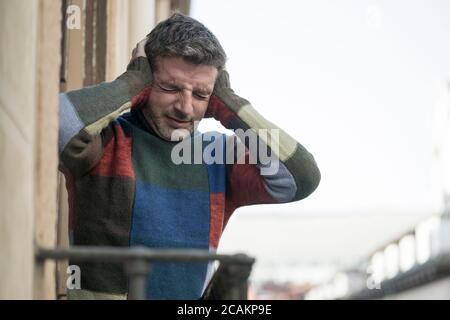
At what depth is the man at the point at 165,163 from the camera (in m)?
3.52

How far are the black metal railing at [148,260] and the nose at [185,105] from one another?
991mm

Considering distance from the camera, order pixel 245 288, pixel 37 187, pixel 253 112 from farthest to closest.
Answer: pixel 253 112
pixel 37 187
pixel 245 288

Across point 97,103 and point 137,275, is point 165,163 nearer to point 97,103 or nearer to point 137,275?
point 97,103

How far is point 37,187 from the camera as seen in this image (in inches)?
110

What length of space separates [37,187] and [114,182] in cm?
79

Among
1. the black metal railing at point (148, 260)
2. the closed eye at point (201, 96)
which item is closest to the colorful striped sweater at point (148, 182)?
the closed eye at point (201, 96)

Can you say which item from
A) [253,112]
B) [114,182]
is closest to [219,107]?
[253,112]

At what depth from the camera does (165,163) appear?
3707 millimetres

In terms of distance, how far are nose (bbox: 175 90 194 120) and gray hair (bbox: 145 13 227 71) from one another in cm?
10

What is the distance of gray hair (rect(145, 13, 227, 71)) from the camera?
12.0ft

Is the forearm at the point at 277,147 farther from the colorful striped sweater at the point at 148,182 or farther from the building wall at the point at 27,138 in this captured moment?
the building wall at the point at 27,138
